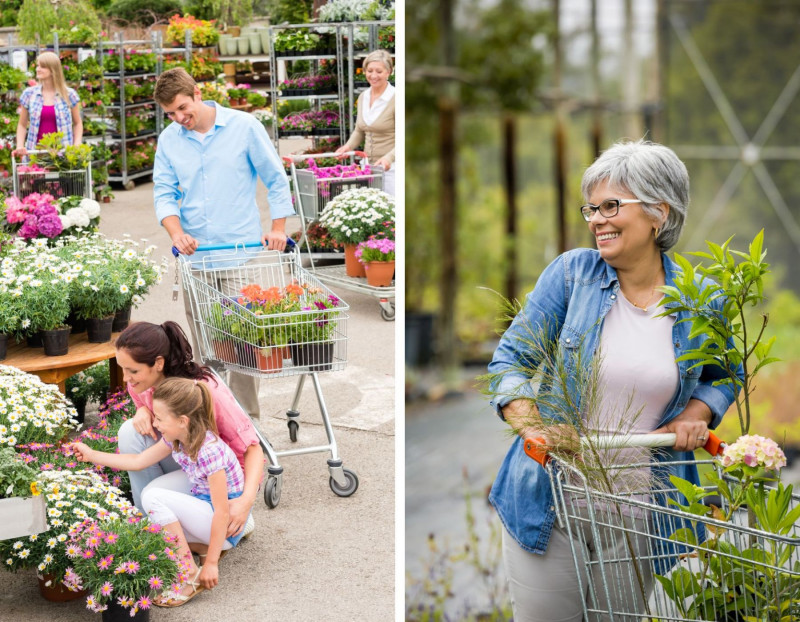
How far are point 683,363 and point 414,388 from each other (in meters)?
1.26

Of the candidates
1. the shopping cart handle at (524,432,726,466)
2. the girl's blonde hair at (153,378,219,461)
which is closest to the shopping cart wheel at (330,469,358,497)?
the girl's blonde hair at (153,378,219,461)

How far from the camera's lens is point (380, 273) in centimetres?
719

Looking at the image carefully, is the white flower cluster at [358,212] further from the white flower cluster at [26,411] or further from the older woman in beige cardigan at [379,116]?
the white flower cluster at [26,411]

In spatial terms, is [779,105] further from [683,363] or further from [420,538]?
[420,538]

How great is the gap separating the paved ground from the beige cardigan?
8.21 feet

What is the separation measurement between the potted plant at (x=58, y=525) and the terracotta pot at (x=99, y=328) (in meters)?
1.06

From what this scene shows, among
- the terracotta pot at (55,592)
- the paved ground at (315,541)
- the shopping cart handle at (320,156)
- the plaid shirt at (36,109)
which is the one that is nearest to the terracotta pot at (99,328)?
the paved ground at (315,541)

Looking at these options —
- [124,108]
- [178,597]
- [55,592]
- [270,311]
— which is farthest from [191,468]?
[124,108]

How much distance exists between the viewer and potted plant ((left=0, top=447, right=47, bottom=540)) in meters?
3.00

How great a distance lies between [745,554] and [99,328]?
3095 millimetres

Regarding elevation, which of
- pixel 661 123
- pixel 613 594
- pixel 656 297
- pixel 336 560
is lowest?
pixel 336 560

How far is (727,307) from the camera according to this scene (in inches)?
79.7

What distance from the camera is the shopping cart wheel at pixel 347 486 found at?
4258mm

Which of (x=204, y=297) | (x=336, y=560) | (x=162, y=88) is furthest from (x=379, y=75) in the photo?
(x=336, y=560)
